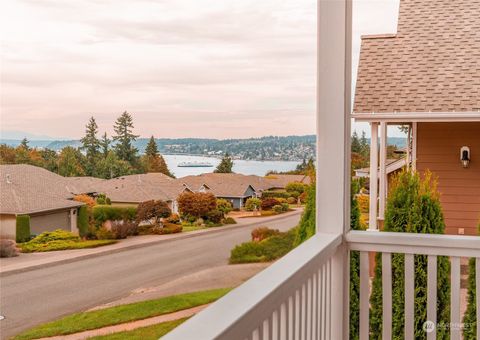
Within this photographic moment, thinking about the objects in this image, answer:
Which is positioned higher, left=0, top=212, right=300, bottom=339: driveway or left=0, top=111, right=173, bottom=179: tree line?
left=0, top=111, right=173, bottom=179: tree line

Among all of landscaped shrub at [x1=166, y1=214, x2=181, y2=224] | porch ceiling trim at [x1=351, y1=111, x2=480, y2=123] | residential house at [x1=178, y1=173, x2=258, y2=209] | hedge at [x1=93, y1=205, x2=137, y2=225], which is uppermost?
porch ceiling trim at [x1=351, y1=111, x2=480, y2=123]

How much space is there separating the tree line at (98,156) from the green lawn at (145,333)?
1.09 feet

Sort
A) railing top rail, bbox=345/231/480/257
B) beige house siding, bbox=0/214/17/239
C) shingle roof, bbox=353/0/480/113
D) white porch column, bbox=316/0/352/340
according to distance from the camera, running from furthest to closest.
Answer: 1. shingle roof, bbox=353/0/480/113
2. railing top rail, bbox=345/231/480/257
3. white porch column, bbox=316/0/352/340
4. beige house siding, bbox=0/214/17/239

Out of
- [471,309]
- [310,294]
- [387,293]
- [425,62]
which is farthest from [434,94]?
[310,294]

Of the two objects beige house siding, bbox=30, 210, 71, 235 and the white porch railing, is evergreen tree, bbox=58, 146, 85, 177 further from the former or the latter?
the white porch railing

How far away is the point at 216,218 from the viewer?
1789 millimetres

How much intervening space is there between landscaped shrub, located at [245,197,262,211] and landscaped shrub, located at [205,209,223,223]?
0.59 feet

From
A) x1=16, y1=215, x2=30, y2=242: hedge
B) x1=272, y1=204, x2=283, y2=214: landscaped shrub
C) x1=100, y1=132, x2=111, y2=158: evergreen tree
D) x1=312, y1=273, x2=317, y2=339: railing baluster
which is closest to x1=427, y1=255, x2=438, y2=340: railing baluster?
x1=312, y1=273, x2=317, y2=339: railing baluster

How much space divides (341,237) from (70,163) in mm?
1907

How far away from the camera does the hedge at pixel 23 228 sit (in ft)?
3.23

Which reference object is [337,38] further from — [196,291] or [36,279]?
[36,279]

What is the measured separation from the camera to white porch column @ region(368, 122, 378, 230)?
323 centimetres

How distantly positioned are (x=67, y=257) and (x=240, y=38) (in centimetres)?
103

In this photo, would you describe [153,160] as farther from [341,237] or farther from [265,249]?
[341,237]
